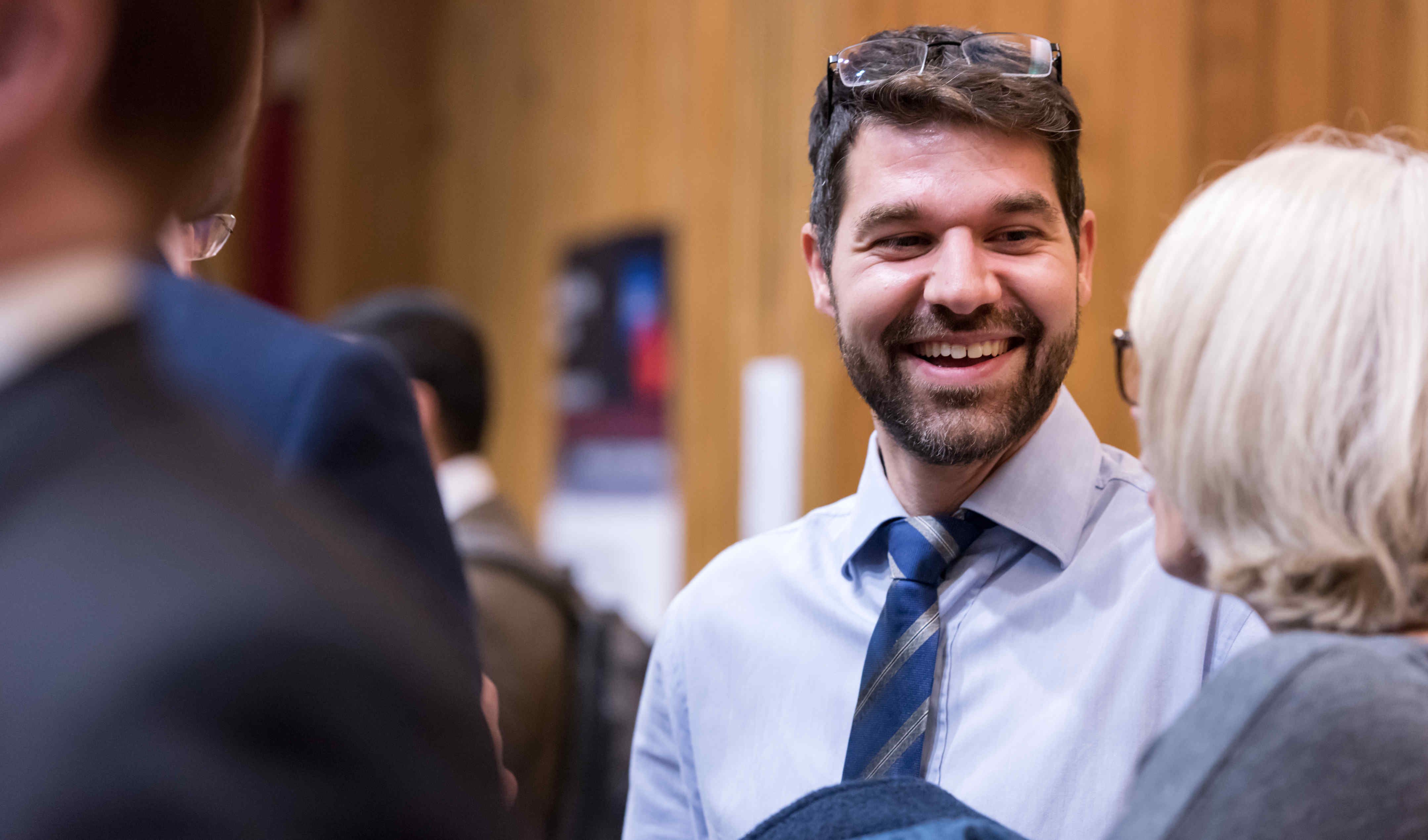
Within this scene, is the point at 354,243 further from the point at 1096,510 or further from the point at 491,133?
the point at 1096,510

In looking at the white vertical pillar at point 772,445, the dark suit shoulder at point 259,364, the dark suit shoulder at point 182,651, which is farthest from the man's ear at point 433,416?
the dark suit shoulder at point 182,651

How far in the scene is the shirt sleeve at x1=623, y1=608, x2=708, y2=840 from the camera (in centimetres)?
139

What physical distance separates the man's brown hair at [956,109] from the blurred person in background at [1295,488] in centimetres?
39

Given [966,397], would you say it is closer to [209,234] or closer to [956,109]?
[956,109]

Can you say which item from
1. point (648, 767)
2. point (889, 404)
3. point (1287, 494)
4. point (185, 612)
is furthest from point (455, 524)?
point (185, 612)

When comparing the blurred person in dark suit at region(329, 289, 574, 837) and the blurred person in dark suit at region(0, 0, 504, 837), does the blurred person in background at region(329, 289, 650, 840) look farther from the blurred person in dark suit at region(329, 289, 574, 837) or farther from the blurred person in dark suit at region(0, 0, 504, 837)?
the blurred person in dark suit at region(0, 0, 504, 837)

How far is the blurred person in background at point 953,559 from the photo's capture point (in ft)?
3.95

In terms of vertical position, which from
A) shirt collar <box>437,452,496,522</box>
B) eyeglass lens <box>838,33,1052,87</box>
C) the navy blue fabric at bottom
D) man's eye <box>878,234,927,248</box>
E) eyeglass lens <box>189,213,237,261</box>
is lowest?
shirt collar <box>437,452,496,522</box>

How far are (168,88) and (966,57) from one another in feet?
3.31

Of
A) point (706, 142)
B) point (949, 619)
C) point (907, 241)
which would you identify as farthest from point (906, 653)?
point (706, 142)

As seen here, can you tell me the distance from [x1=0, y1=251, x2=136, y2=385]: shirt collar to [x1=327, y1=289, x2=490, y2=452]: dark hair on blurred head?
1.86 metres

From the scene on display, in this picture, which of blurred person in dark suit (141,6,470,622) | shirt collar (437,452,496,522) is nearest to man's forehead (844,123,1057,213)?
blurred person in dark suit (141,6,470,622)

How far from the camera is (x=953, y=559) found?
4.29 feet

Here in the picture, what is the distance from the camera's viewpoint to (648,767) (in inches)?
56.6
